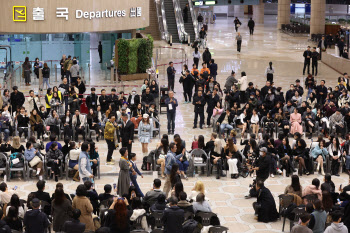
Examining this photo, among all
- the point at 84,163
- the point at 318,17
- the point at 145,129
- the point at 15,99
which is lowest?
the point at 84,163

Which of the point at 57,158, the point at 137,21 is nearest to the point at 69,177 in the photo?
the point at 57,158

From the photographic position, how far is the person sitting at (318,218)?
39.6ft

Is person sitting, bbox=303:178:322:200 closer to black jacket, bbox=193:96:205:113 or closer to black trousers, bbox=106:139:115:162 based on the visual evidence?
black trousers, bbox=106:139:115:162

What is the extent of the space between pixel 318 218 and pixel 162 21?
3780 centimetres

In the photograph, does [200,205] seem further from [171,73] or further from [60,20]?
[60,20]

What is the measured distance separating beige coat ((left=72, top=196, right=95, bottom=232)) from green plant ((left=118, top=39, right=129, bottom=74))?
19.9 metres

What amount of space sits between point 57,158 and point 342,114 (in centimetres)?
1022

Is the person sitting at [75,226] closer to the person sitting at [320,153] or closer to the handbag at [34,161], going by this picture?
the handbag at [34,161]

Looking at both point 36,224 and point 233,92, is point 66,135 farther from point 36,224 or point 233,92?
point 36,224

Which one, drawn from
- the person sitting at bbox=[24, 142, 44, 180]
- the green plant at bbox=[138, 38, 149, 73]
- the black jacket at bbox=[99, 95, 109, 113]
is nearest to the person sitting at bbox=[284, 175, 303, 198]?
the person sitting at bbox=[24, 142, 44, 180]

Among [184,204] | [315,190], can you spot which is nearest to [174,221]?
[184,204]

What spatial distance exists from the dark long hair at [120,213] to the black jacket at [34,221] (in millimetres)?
1384

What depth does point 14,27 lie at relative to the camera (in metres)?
31.5

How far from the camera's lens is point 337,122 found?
21000mm
